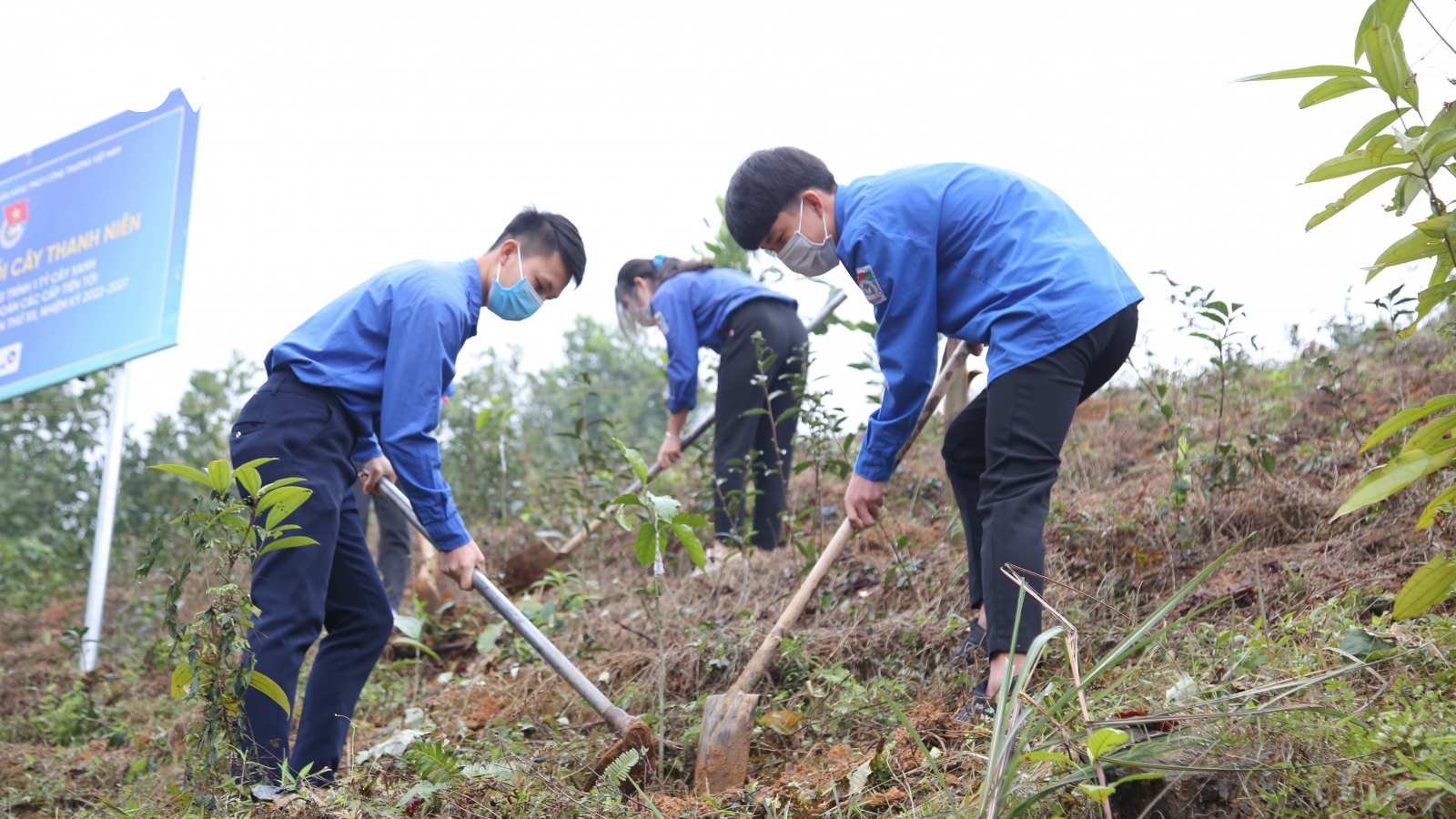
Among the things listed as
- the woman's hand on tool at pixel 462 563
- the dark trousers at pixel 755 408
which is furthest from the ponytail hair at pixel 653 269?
the woman's hand on tool at pixel 462 563

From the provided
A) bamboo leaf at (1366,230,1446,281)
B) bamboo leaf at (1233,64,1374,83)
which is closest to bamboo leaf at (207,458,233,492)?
bamboo leaf at (1233,64,1374,83)

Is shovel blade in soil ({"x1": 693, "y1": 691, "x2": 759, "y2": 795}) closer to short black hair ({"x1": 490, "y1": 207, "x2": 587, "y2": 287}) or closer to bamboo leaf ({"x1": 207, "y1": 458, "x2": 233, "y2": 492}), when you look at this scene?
bamboo leaf ({"x1": 207, "y1": 458, "x2": 233, "y2": 492})

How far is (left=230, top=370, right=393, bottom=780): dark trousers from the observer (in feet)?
8.16

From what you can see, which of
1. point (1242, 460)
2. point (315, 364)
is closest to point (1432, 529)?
point (1242, 460)

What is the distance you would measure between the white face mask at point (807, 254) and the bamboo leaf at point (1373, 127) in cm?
137

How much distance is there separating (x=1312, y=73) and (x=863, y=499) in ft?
5.23

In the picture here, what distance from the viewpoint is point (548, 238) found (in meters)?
3.19

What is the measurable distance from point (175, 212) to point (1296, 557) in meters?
5.41

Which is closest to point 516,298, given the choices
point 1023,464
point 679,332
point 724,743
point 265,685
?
point 265,685

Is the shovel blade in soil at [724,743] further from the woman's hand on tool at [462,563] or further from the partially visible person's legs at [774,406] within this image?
the partially visible person's legs at [774,406]

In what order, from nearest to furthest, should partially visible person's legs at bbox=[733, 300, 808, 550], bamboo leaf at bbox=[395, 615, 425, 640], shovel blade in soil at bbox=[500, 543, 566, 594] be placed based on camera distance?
bamboo leaf at bbox=[395, 615, 425, 640] < partially visible person's legs at bbox=[733, 300, 808, 550] < shovel blade in soil at bbox=[500, 543, 566, 594]

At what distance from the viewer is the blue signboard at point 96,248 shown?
17.2 feet

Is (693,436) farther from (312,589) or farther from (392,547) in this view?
(312,589)

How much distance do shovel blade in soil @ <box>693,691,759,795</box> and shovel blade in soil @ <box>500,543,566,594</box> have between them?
2.50m
